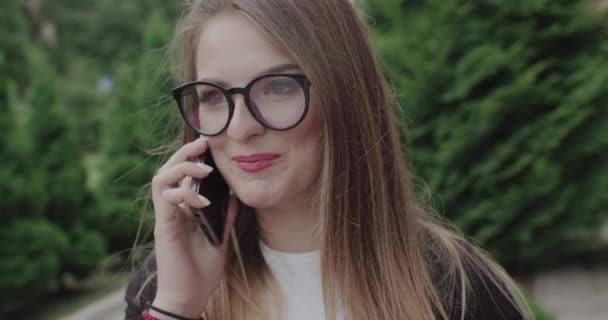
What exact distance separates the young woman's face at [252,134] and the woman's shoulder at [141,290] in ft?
1.44

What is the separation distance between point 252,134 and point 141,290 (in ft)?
2.09

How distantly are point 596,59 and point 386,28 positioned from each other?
6.76 feet

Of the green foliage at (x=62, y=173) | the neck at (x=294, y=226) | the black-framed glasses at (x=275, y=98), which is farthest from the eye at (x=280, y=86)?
the green foliage at (x=62, y=173)

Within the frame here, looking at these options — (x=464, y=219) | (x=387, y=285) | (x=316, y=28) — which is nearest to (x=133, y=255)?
(x=387, y=285)

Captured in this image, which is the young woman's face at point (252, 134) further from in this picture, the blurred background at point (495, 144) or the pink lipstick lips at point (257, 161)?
the blurred background at point (495, 144)

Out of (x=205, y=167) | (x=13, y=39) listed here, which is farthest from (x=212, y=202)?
(x=13, y=39)

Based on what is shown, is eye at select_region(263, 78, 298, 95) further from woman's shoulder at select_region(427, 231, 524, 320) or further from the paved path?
the paved path

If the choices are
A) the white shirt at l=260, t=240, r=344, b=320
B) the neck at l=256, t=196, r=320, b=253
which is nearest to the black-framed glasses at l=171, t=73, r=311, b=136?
the neck at l=256, t=196, r=320, b=253

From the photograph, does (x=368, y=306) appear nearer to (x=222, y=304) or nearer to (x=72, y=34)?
(x=222, y=304)

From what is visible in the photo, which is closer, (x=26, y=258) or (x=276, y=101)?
(x=276, y=101)

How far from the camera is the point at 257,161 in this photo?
1370 mm

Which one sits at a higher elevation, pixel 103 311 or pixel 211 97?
pixel 211 97

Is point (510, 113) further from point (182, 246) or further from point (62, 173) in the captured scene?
point (62, 173)

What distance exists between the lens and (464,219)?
498 cm
